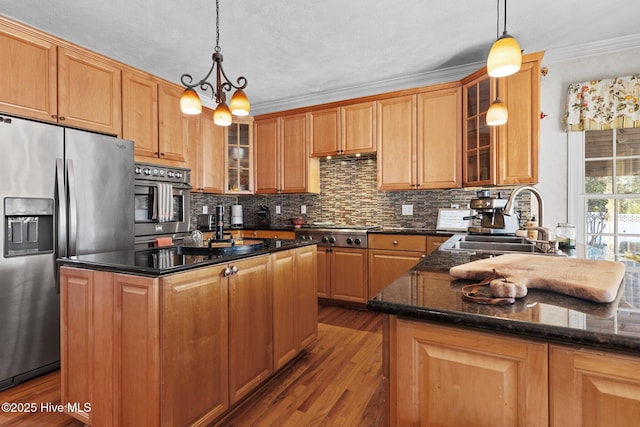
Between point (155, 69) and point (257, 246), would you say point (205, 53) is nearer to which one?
point (155, 69)

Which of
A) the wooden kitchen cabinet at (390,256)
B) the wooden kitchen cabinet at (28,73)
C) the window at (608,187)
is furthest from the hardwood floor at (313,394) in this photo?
the window at (608,187)

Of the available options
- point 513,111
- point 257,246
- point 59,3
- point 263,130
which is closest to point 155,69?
point 59,3

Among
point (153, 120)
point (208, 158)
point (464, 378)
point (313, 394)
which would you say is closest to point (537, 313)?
point (464, 378)

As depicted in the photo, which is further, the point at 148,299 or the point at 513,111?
the point at 513,111

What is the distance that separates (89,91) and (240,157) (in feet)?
6.54

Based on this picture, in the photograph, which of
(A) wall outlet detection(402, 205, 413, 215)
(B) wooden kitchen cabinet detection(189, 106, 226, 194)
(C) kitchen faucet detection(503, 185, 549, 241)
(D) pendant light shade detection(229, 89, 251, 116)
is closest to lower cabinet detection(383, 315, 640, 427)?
(C) kitchen faucet detection(503, 185, 549, 241)

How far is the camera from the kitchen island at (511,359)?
2.08ft

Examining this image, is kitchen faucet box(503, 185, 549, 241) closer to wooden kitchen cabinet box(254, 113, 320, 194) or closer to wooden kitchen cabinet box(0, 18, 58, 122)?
wooden kitchen cabinet box(254, 113, 320, 194)

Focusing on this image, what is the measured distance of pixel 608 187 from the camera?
299 cm

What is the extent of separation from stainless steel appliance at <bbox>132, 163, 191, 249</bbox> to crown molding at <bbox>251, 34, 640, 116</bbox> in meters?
1.84

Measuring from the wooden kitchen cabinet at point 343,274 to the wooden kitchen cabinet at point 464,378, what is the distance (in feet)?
9.06

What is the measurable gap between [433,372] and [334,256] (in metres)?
2.95

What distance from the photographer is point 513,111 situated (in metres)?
2.91

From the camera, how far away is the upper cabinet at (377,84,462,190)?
3422 millimetres
